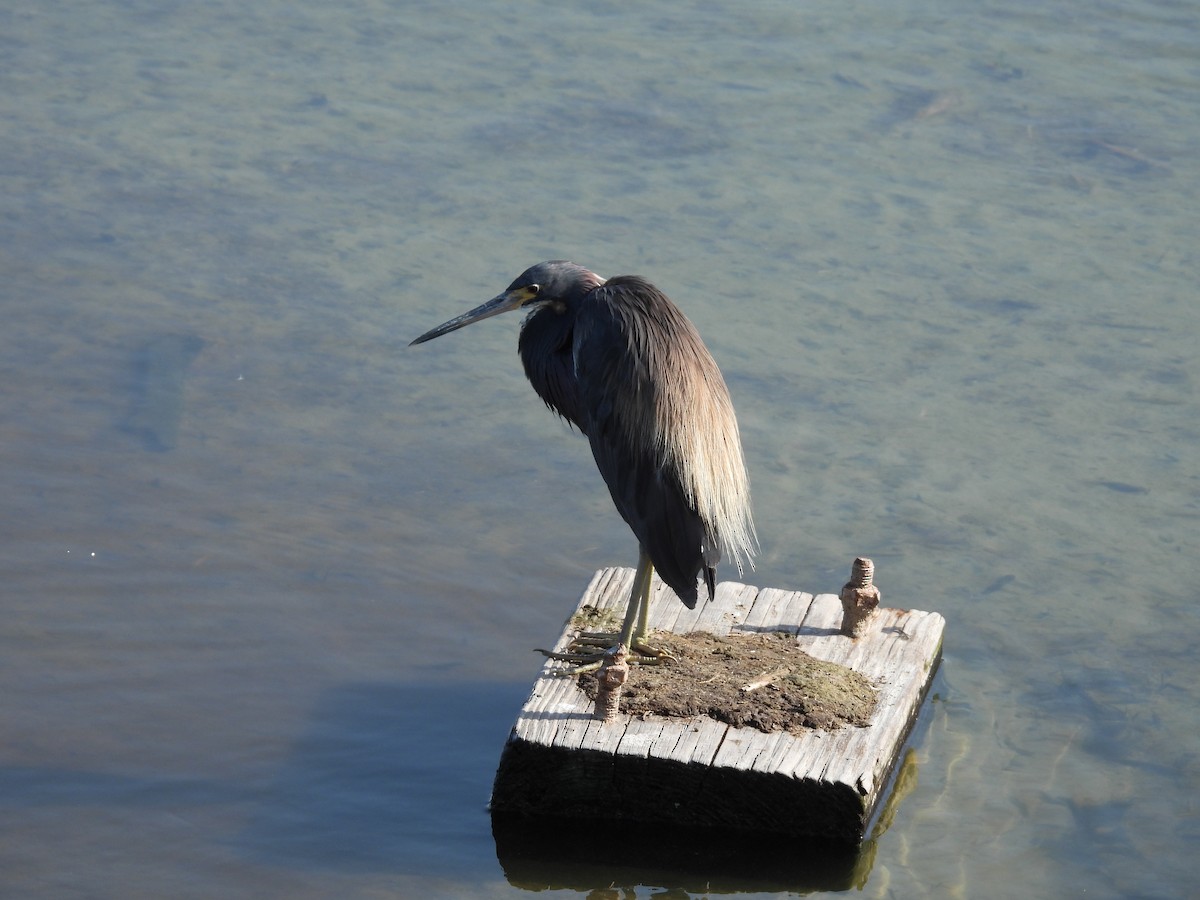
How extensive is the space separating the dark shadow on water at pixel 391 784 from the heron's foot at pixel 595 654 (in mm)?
516

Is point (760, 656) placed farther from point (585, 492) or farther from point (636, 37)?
point (636, 37)

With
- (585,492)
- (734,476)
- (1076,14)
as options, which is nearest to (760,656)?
(734,476)

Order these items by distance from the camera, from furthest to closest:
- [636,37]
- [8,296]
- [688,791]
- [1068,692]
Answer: [636,37]
[8,296]
[1068,692]
[688,791]

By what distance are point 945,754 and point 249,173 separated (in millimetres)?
6517

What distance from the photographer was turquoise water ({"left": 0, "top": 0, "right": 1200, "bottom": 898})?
5.41m

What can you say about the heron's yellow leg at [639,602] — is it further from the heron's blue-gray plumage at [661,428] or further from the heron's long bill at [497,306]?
the heron's long bill at [497,306]

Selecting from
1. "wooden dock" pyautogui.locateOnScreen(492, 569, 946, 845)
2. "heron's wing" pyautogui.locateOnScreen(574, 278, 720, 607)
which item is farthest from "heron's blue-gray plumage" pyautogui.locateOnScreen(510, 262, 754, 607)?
"wooden dock" pyautogui.locateOnScreen(492, 569, 946, 845)

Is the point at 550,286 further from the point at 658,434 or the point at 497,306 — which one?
the point at 658,434

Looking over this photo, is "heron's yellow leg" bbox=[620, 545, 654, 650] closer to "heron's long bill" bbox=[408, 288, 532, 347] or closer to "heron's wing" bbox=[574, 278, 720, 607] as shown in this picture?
"heron's wing" bbox=[574, 278, 720, 607]

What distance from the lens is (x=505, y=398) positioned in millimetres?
8188

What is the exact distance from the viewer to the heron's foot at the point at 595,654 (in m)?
5.25

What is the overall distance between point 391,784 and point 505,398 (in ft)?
10.3

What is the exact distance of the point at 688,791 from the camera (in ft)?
15.7

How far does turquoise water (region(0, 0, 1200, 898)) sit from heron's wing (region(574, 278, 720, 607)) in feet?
3.34
